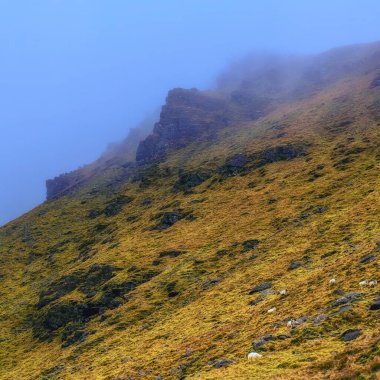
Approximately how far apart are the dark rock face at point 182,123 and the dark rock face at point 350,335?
349 ft

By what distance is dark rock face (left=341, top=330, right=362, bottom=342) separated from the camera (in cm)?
1536

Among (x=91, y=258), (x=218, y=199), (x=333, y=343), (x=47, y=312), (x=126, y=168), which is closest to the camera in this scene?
(x=333, y=343)

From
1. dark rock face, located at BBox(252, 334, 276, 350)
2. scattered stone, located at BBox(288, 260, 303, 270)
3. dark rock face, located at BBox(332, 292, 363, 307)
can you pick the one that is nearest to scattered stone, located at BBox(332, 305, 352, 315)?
dark rock face, located at BBox(332, 292, 363, 307)

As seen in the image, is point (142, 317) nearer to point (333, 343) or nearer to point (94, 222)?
point (333, 343)

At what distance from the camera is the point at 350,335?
15578mm

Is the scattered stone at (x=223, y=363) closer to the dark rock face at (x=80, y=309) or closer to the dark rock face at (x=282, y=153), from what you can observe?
the dark rock face at (x=80, y=309)

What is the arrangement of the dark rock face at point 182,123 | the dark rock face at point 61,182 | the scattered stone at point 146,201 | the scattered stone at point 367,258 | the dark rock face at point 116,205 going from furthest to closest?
the dark rock face at point 61,182 → the dark rock face at point 182,123 → the dark rock face at point 116,205 → the scattered stone at point 146,201 → the scattered stone at point 367,258

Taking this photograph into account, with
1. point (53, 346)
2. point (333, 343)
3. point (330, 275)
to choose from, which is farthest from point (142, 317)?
point (333, 343)

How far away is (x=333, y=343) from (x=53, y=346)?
93.5 ft

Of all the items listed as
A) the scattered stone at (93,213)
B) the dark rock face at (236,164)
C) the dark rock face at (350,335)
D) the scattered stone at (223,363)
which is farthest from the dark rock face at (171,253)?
the scattered stone at (93,213)

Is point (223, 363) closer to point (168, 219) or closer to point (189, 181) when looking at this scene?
point (168, 219)

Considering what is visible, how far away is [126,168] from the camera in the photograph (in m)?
127

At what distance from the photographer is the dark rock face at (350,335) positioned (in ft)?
50.4

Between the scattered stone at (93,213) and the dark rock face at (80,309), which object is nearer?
the dark rock face at (80,309)
